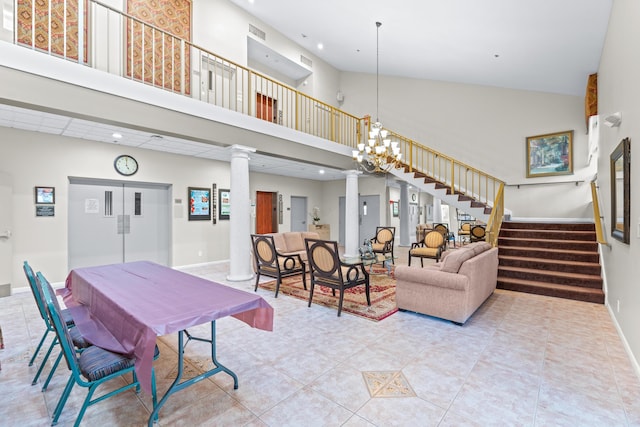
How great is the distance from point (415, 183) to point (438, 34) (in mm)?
3443

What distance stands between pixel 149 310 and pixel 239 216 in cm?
371

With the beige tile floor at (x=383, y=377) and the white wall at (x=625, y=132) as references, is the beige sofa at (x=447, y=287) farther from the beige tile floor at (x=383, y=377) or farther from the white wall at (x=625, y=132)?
the white wall at (x=625, y=132)

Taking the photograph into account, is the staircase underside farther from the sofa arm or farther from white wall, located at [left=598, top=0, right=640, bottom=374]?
the sofa arm

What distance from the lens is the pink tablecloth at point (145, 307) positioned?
1.71 m

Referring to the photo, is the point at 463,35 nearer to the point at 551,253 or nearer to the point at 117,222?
the point at 551,253

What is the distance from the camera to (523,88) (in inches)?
291

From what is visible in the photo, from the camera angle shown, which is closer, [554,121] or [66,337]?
[66,337]

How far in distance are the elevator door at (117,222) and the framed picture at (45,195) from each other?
1.30 ft

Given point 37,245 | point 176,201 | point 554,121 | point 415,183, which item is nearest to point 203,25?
point 176,201

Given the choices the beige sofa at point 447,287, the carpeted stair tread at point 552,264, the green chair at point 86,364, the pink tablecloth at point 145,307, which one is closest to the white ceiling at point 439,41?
the pink tablecloth at point 145,307

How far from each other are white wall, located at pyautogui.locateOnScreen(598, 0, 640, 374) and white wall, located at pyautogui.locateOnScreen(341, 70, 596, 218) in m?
3.48

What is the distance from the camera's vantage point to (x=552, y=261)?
5211mm

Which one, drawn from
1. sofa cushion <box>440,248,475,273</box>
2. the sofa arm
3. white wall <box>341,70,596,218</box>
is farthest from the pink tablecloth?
white wall <box>341,70,596,218</box>

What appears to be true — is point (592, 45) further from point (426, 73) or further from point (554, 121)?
point (426, 73)
